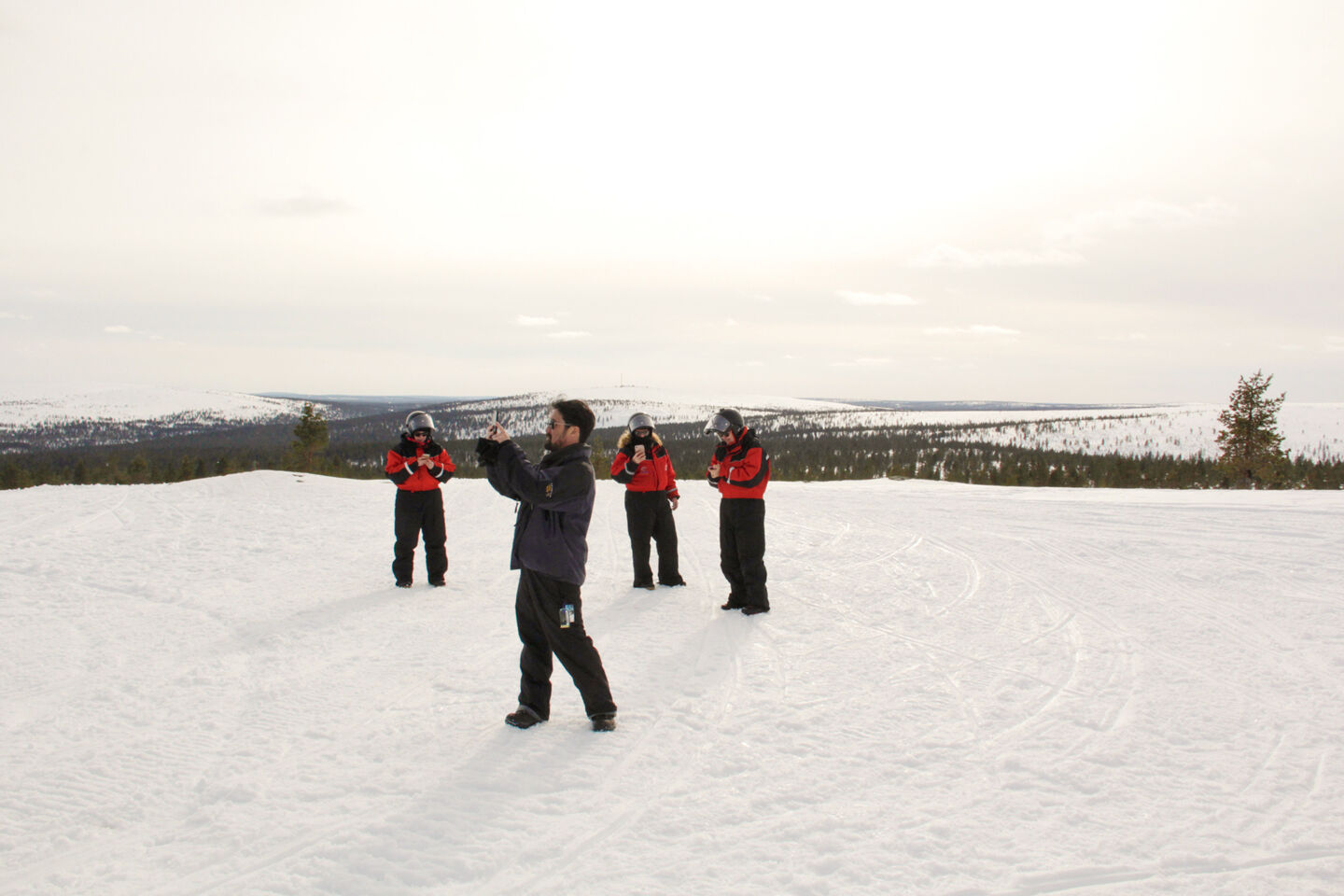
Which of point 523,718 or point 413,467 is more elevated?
point 413,467

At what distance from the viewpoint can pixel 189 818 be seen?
378 cm

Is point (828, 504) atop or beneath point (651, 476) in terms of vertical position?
beneath

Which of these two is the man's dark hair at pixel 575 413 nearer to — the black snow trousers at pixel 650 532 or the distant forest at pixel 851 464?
the black snow trousers at pixel 650 532

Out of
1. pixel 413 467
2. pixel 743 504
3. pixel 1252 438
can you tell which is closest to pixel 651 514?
pixel 743 504

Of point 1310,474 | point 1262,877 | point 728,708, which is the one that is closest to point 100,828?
point 728,708

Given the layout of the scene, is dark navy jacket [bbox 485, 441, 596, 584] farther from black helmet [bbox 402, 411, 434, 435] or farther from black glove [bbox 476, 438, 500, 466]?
black helmet [bbox 402, 411, 434, 435]

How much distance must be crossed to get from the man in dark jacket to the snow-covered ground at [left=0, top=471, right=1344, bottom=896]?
1.07ft

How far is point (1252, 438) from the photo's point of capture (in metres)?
39.6

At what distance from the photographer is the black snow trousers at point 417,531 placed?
9164 mm

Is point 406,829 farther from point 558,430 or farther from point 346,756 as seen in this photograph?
point 558,430

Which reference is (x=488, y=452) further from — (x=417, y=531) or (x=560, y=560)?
(x=417, y=531)

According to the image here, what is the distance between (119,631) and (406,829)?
5171mm

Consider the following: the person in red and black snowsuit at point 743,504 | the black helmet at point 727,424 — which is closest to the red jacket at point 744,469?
the person in red and black snowsuit at point 743,504

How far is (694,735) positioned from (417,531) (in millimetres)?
5591
